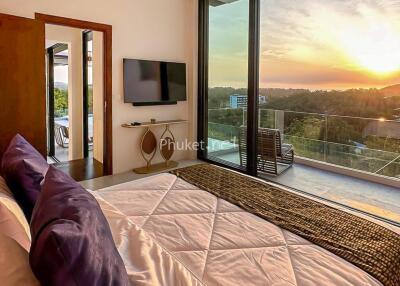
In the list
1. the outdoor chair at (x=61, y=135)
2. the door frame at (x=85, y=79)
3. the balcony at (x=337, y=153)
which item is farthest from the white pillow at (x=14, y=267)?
the outdoor chair at (x=61, y=135)

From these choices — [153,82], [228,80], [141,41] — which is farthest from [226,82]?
[141,41]

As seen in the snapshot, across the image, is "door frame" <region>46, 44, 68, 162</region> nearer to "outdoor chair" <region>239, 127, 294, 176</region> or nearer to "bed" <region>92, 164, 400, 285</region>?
"outdoor chair" <region>239, 127, 294, 176</region>

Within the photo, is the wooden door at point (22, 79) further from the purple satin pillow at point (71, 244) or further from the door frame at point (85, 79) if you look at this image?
the purple satin pillow at point (71, 244)

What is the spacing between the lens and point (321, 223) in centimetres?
154

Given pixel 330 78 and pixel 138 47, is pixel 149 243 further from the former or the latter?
pixel 138 47

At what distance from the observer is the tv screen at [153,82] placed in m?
4.39

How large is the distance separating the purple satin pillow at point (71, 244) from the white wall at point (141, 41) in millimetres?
3503

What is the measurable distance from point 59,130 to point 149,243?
634 cm

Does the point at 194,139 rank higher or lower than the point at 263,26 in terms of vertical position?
lower

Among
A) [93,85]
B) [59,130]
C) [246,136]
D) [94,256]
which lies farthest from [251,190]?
[59,130]

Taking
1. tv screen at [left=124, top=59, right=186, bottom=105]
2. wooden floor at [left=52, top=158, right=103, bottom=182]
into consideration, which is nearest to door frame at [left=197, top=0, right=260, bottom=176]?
tv screen at [left=124, top=59, right=186, bottom=105]

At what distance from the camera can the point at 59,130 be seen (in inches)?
272

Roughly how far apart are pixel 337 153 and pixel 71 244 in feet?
12.6

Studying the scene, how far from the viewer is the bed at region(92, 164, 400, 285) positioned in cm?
112
